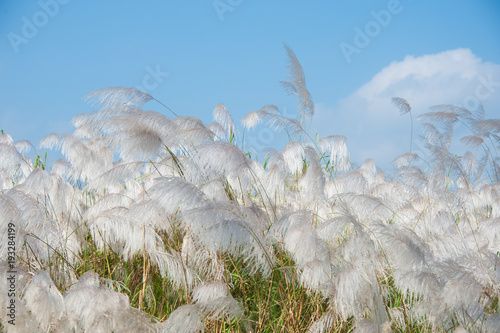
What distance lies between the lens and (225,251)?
10.5ft

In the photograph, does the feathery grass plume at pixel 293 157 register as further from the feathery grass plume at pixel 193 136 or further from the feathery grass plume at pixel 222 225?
the feathery grass plume at pixel 222 225

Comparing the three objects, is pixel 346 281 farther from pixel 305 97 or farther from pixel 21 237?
pixel 305 97

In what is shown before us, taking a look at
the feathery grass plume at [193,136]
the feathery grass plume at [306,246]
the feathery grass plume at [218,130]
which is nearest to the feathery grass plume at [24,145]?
the feathery grass plume at [218,130]

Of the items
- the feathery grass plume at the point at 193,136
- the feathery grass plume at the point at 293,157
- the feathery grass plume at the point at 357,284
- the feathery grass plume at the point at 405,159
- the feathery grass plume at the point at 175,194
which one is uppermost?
the feathery grass plume at the point at 405,159

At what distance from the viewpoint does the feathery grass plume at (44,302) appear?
2.31 metres

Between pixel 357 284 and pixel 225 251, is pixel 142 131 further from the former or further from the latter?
pixel 357 284

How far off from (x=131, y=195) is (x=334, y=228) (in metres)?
2.15

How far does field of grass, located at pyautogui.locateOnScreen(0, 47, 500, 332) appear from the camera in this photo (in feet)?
7.78

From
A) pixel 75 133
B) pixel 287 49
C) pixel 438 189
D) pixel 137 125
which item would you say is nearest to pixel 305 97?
pixel 287 49

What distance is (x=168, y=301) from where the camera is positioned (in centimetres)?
303

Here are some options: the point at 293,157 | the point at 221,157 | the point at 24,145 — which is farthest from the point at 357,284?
the point at 24,145

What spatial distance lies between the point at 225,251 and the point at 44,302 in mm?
1219

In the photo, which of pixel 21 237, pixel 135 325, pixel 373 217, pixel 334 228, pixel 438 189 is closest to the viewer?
pixel 135 325

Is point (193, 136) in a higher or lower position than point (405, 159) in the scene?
lower
